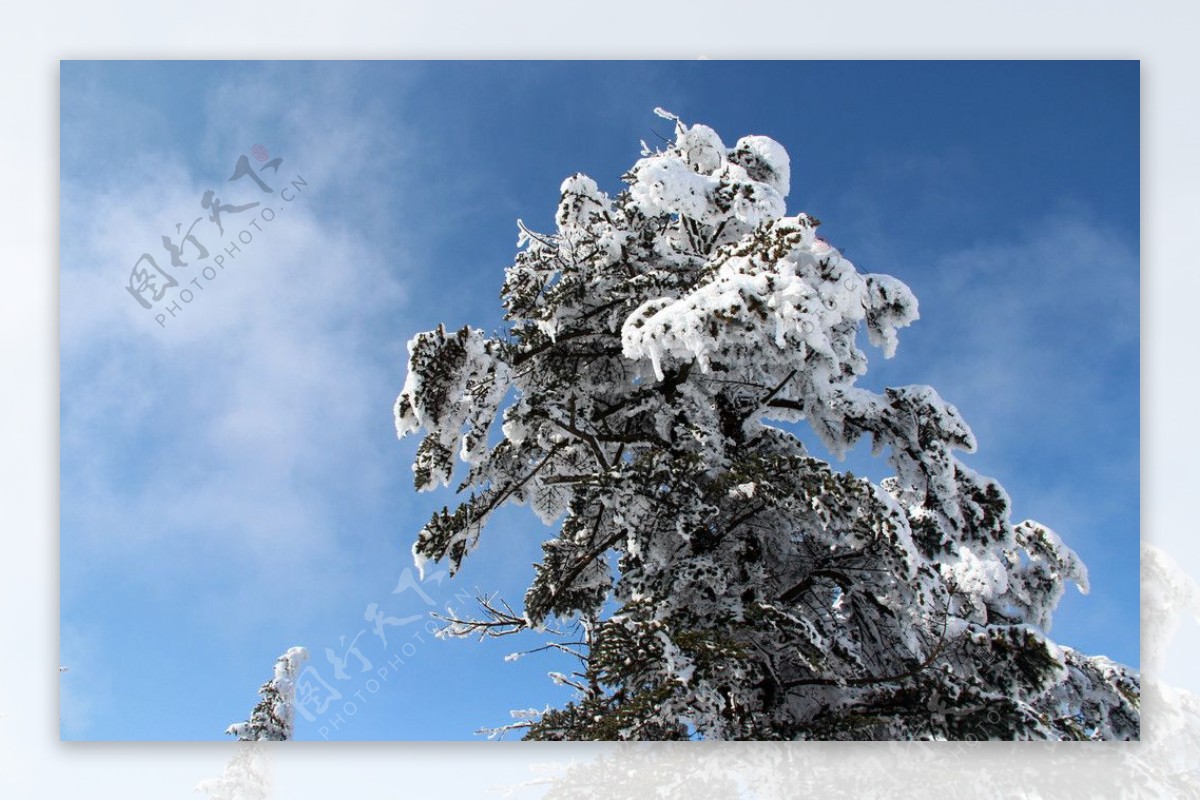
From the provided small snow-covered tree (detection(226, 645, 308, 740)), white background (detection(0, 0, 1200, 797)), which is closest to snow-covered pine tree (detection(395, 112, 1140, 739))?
white background (detection(0, 0, 1200, 797))

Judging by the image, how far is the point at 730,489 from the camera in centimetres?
448

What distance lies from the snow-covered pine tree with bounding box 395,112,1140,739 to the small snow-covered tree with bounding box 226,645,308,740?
0.75m

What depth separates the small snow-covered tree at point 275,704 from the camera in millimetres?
4293

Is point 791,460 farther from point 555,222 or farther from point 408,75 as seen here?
point 408,75

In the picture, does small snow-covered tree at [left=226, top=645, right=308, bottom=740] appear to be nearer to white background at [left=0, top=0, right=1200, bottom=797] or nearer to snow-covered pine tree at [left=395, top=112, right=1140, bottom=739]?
white background at [left=0, top=0, right=1200, bottom=797]

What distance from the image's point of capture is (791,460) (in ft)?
14.0

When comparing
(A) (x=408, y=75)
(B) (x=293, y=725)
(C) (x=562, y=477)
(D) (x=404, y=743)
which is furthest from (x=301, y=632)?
(A) (x=408, y=75)

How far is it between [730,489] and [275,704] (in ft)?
7.45

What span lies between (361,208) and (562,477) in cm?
162

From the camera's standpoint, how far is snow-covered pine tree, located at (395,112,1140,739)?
4.10 m
